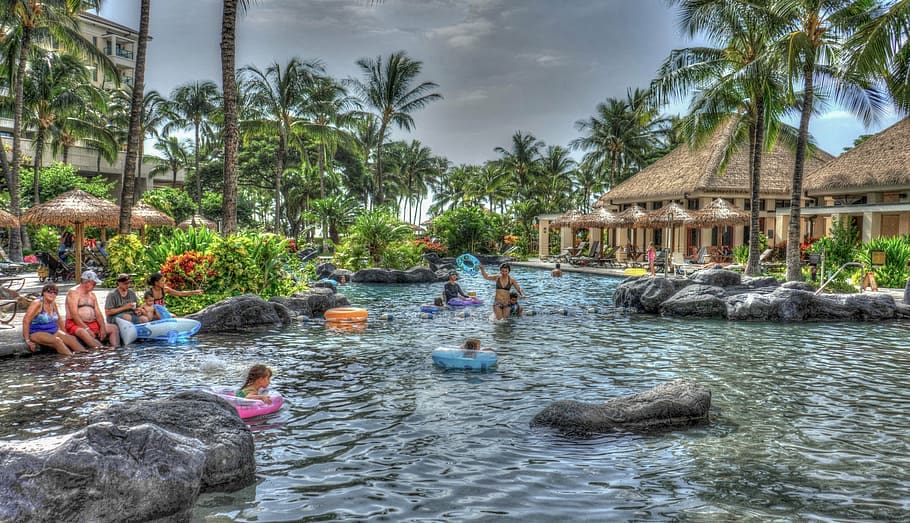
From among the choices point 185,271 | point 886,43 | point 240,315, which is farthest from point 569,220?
point 240,315

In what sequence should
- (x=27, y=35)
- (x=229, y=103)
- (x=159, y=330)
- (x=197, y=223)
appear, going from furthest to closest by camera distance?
1. (x=197, y=223)
2. (x=27, y=35)
3. (x=229, y=103)
4. (x=159, y=330)

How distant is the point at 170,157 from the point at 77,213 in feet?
119

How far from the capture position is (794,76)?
19.8m

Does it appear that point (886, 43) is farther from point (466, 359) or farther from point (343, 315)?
point (343, 315)

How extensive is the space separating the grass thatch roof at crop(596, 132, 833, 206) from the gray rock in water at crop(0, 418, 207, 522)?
3184 centimetres

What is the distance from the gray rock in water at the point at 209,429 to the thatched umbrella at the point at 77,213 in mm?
15235

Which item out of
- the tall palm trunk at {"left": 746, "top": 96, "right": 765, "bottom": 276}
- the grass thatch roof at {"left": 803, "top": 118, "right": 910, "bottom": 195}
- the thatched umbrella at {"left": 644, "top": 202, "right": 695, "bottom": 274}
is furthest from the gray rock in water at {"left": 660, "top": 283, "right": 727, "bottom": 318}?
the grass thatch roof at {"left": 803, "top": 118, "right": 910, "bottom": 195}

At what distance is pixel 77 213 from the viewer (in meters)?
18.8

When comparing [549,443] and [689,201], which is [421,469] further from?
[689,201]

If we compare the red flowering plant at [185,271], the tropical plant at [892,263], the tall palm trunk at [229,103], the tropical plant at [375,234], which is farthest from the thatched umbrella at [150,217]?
the tropical plant at [892,263]

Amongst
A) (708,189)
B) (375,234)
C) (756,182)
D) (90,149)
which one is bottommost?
(375,234)

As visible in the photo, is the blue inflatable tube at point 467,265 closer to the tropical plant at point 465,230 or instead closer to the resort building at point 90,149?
the tropical plant at point 465,230

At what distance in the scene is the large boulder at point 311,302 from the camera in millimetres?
14958

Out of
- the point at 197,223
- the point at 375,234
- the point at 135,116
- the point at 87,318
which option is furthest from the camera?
the point at 375,234
